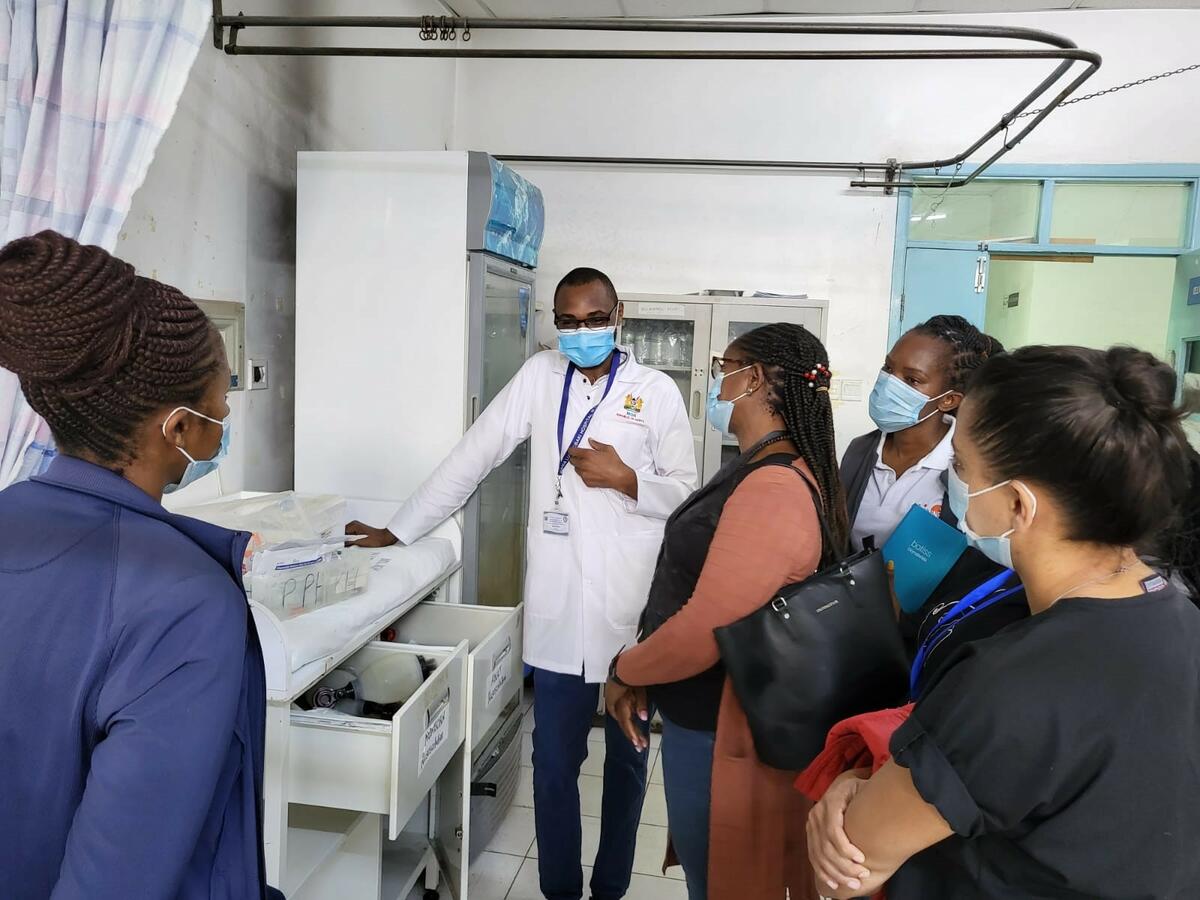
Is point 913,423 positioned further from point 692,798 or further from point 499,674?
point 499,674

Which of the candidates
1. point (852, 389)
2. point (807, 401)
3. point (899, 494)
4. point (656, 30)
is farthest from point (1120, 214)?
point (807, 401)

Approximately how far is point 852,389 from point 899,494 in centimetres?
251

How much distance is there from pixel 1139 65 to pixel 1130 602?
4.28 m

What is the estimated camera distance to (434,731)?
171 centimetres

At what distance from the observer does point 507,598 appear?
3309 millimetres

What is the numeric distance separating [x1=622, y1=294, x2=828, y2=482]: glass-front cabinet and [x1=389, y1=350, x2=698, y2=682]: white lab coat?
1518 millimetres

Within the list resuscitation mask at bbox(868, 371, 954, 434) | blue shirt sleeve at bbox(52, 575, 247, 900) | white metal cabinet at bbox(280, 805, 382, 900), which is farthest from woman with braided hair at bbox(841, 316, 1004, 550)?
blue shirt sleeve at bbox(52, 575, 247, 900)

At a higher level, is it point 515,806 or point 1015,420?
point 1015,420

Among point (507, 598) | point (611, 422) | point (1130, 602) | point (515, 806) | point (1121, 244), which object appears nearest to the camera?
point (1130, 602)

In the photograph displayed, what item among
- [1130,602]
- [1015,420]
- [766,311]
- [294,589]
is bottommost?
[294,589]

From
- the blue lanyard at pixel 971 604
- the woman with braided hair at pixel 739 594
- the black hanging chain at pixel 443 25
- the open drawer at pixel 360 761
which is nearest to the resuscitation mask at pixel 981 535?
the blue lanyard at pixel 971 604

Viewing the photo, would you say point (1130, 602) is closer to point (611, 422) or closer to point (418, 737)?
point (418, 737)

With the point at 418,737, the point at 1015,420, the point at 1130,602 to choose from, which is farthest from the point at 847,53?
the point at 418,737

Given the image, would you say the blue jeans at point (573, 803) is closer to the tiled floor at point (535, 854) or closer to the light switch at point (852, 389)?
the tiled floor at point (535, 854)
